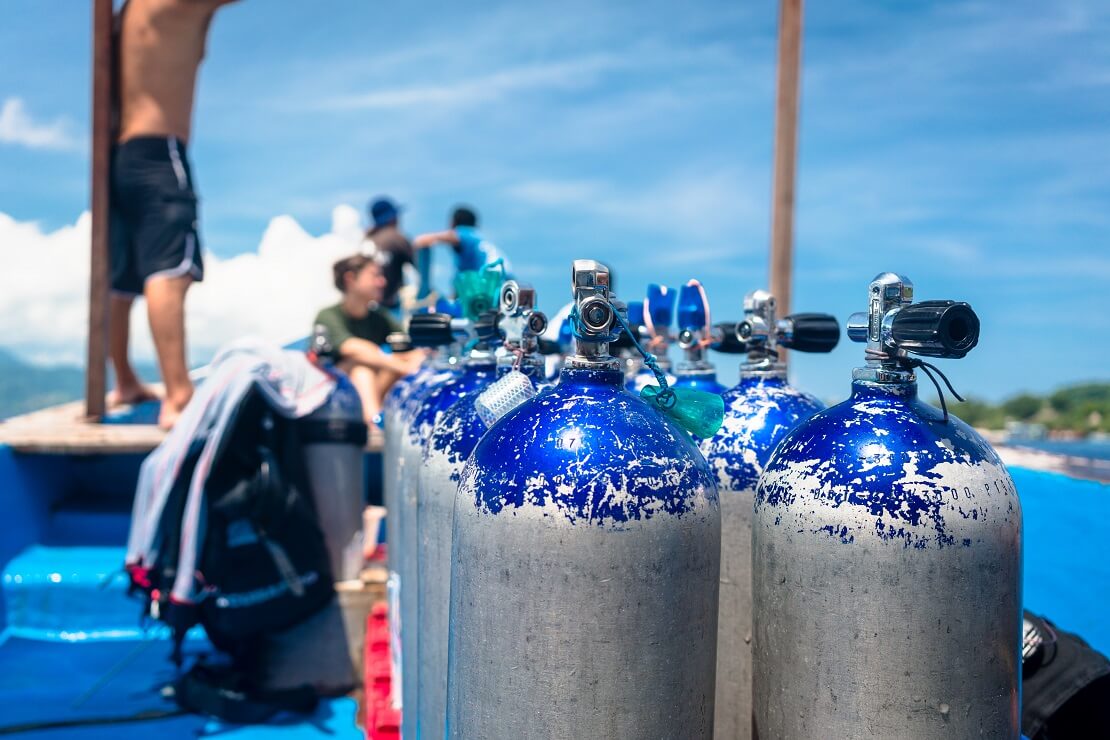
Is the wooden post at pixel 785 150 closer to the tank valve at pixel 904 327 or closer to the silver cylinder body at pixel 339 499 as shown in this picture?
the silver cylinder body at pixel 339 499

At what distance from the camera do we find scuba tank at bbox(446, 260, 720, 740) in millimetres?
1204

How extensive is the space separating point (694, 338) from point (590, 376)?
69 centimetres

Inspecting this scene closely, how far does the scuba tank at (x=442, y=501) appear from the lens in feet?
5.51

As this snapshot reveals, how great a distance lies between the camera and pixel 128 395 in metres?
5.79

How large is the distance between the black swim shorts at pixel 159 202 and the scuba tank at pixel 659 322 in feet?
10.00

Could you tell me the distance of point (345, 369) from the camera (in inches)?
205

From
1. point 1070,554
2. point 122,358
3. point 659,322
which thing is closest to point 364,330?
point 122,358

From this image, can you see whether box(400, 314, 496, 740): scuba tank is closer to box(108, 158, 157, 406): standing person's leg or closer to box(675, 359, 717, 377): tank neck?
box(675, 359, 717, 377): tank neck

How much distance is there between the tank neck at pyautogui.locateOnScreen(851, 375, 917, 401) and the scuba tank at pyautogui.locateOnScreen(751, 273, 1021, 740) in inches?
0.8

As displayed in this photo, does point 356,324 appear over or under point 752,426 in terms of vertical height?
over

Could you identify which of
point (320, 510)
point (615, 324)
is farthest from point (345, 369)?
point (615, 324)

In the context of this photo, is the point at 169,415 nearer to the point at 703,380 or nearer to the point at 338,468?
the point at 338,468

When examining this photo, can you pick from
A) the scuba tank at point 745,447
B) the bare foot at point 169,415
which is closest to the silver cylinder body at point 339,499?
the bare foot at point 169,415

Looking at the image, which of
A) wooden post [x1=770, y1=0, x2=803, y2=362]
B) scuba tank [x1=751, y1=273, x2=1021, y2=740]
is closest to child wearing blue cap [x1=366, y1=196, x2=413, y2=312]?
wooden post [x1=770, y1=0, x2=803, y2=362]
